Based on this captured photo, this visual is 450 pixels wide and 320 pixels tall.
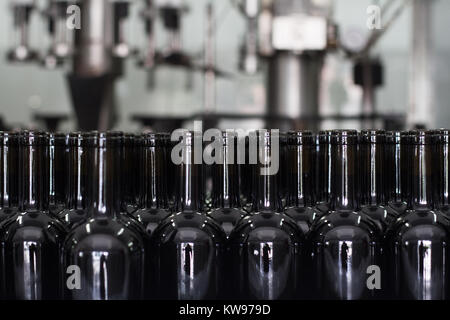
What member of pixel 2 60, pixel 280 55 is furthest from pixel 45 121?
pixel 280 55

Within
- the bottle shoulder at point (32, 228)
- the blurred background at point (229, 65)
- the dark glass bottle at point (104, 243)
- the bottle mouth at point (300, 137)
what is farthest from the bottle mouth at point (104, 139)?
the blurred background at point (229, 65)

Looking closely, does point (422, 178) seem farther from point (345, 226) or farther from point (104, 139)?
point (104, 139)

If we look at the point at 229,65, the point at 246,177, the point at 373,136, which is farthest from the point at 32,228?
the point at 229,65

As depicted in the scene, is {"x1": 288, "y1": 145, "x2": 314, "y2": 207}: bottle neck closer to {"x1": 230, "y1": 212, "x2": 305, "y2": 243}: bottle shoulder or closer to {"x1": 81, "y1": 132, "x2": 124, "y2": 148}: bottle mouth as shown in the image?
{"x1": 230, "y1": 212, "x2": 305, "y2": 243}: bottle shoulder

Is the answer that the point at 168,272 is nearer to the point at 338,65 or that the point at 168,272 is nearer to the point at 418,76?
the point at 418,76

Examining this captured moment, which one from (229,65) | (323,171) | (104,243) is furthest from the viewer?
(229,65)

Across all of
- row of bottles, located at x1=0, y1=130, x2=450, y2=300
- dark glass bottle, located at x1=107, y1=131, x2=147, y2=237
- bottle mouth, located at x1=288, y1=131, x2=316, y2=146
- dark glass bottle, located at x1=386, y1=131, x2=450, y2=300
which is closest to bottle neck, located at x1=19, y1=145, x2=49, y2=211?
row of bottles, located at x1=0, y1=130, x2=450, y2=300

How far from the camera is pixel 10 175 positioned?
1.08m

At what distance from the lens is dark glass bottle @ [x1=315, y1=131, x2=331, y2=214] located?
107 centimetres

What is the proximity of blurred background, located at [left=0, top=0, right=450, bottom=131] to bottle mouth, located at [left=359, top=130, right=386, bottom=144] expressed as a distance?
77.2 inches

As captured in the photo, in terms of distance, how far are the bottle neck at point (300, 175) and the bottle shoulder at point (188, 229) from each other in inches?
6.6

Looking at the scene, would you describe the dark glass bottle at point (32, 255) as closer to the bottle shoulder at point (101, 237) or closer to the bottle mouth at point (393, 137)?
the bottle shoulder at point (101, 237)

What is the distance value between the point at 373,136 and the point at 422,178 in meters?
0.10

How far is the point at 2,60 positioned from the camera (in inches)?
212
